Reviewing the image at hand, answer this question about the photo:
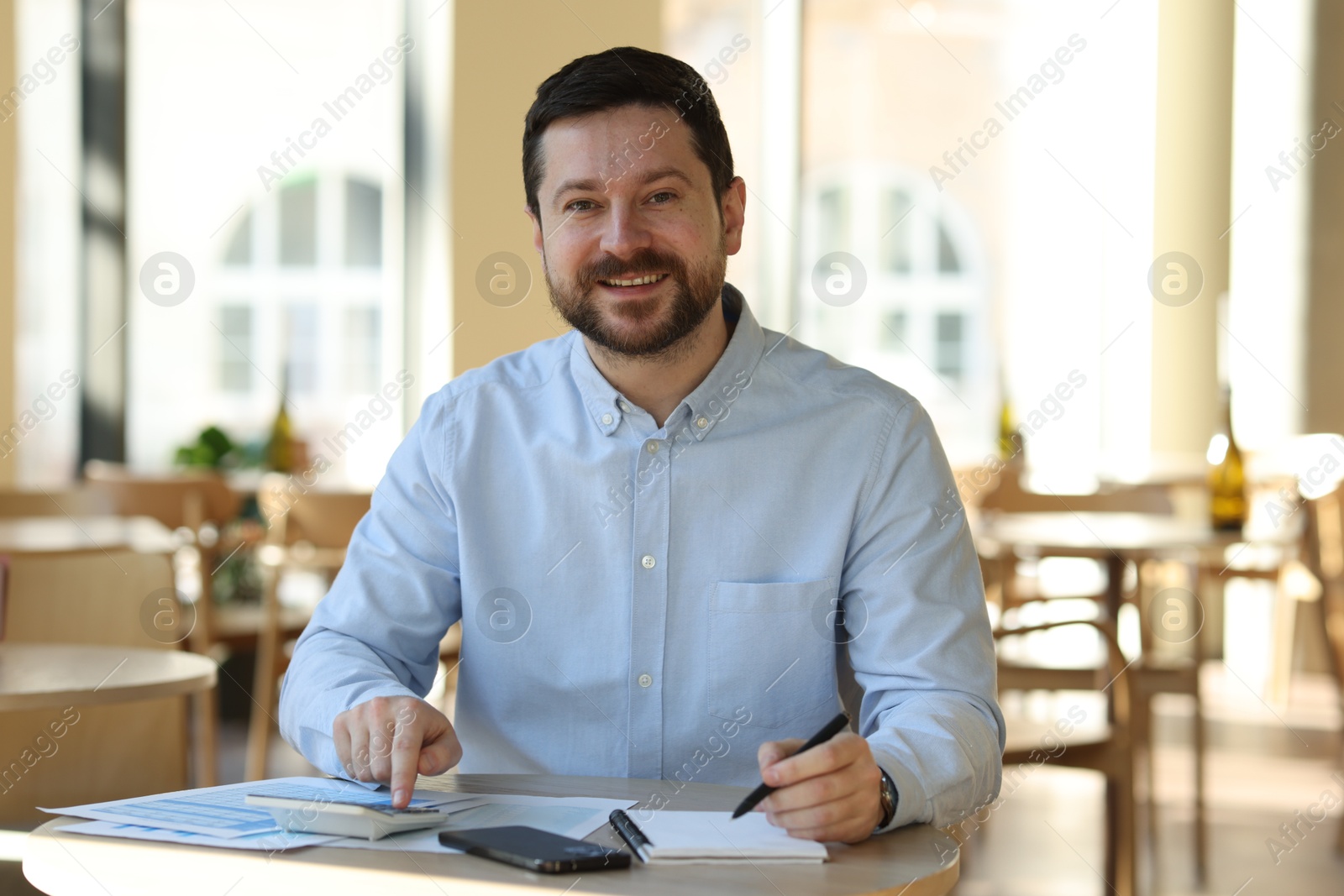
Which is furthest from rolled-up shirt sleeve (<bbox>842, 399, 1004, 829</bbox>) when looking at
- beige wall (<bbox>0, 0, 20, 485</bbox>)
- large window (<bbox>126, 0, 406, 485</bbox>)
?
large window (<bbox>126, 0, 406, 485</bbox>)

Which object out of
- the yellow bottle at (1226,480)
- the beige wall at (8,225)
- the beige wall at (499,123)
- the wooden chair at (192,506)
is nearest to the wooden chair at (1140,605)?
the yellow bottle at (1226,480)

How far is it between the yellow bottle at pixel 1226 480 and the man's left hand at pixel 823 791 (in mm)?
2777

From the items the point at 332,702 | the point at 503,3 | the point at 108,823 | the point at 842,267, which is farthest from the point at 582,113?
the point at 842,267

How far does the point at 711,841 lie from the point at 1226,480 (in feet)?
9.88

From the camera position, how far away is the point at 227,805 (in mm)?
1201

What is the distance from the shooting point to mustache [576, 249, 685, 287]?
1.61 meters

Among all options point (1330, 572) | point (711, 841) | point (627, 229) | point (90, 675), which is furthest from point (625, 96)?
point (1330, 572)

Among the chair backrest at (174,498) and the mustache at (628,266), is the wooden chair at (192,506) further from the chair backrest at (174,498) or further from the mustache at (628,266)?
the mustache at (628,266)

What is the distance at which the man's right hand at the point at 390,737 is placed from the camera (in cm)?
125

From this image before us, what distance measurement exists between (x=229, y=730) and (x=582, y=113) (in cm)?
367

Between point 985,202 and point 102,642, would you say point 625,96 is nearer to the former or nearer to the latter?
point 102,642

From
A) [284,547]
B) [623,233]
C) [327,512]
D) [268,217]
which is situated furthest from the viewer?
[268,217]

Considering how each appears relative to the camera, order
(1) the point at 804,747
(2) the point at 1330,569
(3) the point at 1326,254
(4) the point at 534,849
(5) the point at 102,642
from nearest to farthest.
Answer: (4) the point at 534,849 → (1) the point at 804,747 → (5) the point at 102,642 → (2) the point at 1330,569 → (3) the point at 1326,254

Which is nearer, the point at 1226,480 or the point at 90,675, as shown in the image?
the point at 90,675
